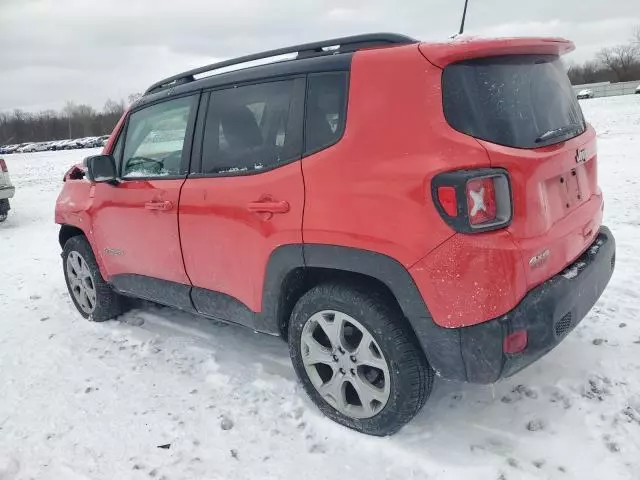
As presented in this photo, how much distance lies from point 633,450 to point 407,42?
7.06 feet

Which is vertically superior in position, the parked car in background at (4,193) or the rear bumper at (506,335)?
the parked car in background at (4,193)

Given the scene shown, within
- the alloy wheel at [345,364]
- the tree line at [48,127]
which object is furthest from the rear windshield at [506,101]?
the tree line at [48,127]

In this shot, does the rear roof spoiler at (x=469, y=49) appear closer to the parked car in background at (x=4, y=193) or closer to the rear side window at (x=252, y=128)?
the rear side window at (x=252, y=128)

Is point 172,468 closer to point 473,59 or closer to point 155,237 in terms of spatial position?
point 155,237

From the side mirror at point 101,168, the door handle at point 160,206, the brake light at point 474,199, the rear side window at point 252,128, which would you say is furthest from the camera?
the side mirror at point 101,168

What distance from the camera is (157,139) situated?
3547 mm

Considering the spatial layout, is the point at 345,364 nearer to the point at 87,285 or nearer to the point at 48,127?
the point at 87,285

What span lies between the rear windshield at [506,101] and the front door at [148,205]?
5.75 feet

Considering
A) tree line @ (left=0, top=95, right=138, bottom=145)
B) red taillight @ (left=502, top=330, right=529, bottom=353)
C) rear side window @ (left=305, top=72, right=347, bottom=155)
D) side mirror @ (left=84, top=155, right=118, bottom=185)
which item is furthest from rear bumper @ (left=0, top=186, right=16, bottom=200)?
tree line @ (left=0, top=95, right=138, bottom=145)

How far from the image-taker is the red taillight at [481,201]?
2.02 meters

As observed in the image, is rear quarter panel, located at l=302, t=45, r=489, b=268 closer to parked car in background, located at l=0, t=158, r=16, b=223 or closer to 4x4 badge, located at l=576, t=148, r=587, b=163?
4x4 badge, located at l=576, t=148, r=587, b=163

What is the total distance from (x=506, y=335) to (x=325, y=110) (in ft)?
Answer: 4.37

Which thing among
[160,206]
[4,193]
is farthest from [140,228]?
[4,193]

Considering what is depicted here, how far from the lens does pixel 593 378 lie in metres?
2.86
